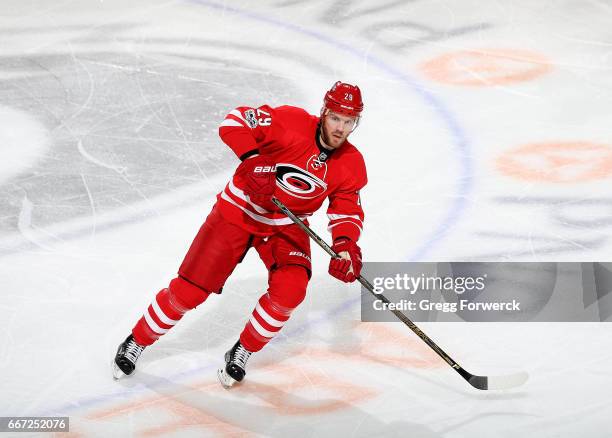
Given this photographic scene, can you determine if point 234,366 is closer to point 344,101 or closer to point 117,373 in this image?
point 117,373

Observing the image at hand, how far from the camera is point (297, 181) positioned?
3.84 meters

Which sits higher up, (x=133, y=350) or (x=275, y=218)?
(x=275, y=218)

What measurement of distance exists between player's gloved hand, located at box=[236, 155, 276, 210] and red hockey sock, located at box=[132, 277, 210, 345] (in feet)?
1.48

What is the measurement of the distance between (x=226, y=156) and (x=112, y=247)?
0.95 meters

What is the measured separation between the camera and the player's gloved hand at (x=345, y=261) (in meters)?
3.68

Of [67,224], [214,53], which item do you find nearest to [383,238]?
[67,224]

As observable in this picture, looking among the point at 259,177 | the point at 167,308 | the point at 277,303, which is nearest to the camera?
the point at 259,177

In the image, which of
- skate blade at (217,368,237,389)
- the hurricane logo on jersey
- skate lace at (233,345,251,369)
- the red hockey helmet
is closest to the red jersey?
the hurricane logo on jersey

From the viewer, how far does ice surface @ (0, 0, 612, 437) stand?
388cm

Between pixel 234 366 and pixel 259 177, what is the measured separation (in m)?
0.76

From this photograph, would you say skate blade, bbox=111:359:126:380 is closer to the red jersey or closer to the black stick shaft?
the red jersey

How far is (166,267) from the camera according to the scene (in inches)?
183
